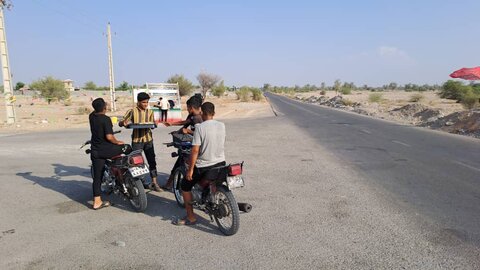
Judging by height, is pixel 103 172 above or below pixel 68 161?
above

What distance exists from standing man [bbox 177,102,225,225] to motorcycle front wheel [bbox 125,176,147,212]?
39.4 inches

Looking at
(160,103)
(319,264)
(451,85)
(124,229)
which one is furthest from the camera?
(451,85)

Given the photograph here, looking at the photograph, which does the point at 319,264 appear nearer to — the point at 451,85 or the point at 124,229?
the point at 124,229

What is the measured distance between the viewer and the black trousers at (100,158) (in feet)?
17.8

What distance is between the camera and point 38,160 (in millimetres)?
9578

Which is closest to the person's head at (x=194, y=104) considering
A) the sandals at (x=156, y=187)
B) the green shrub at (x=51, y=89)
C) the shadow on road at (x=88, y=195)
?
the shadow on road at (x=88, y=195)

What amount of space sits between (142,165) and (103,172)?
852 millimetres

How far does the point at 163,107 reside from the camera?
20766mm

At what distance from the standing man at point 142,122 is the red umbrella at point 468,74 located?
15.2m

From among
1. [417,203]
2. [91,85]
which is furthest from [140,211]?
[91,85]

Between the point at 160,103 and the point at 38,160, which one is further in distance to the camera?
the point at 160,103

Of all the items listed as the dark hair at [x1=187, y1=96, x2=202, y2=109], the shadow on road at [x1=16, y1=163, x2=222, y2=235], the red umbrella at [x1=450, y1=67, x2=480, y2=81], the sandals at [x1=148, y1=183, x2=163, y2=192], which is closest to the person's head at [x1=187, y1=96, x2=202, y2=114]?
the dark hair at [x1=187, y1=96, x2=202, y2=109]

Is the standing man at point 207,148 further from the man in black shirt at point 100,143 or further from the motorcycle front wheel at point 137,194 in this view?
the man in black shirt at point 100,143

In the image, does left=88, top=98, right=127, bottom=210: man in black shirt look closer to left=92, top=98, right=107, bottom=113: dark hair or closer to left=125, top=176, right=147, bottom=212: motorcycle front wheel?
left=92, top=98, right=107, bottom=113: dark hair
